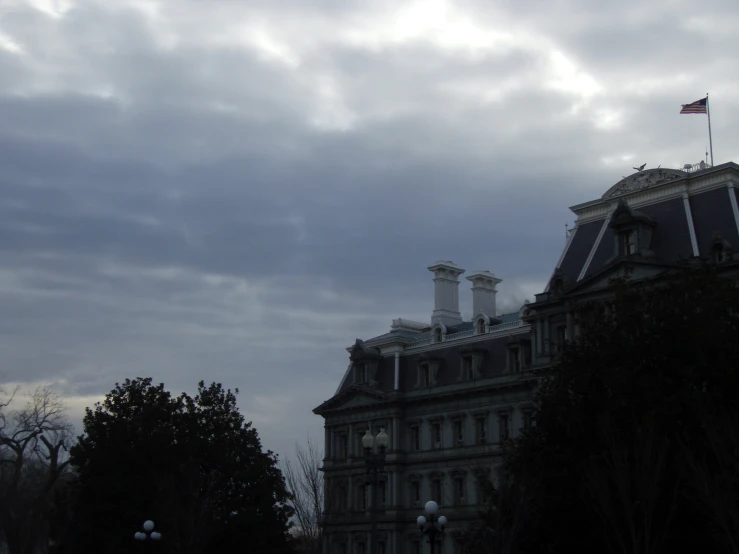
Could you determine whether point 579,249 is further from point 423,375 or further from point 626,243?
point 423,375

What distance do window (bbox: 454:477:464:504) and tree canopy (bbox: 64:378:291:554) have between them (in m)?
20.7

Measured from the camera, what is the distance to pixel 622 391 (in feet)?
129

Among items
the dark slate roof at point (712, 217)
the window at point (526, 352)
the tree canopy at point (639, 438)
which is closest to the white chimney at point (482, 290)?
the window at point (526, 352)

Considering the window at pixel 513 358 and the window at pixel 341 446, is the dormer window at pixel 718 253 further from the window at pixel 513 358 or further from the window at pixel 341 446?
the window at pixel 341 446

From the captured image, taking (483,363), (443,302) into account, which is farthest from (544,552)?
(443,302)

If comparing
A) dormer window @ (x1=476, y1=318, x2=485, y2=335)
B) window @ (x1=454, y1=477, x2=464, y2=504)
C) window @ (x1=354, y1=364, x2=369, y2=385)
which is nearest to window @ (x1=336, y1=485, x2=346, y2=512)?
window @ (x1=354, y1=364, x2=369, y2=385)

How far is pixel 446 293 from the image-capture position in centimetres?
8906

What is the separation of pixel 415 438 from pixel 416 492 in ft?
13.3

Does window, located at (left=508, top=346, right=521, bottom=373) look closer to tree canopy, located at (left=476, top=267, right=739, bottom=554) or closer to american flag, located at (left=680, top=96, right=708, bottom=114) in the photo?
american flag, located at (left=680, top=96, right=708, bottom=114)

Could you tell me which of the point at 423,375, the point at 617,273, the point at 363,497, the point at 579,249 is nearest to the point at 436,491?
the point at 363,497

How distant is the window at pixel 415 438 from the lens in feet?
267

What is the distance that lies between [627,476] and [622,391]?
3.33 m

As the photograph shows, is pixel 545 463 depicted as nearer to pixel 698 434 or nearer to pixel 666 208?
pixel 698 434

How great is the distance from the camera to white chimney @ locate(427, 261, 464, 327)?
88.2 meters
